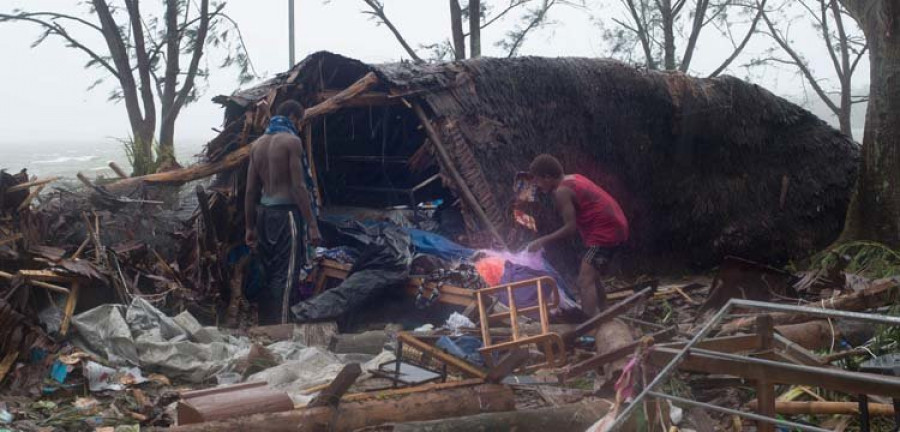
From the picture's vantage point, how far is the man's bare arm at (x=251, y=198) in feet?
24.3

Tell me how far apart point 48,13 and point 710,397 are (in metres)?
13.5

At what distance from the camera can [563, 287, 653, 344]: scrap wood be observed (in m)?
5.86

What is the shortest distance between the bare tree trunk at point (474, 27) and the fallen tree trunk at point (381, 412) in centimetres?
1427

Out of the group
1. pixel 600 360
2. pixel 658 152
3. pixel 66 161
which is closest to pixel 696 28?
pixel 658 152

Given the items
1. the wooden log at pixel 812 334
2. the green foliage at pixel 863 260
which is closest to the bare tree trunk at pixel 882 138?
the green foliage at pixel 863 260

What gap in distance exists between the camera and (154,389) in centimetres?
548

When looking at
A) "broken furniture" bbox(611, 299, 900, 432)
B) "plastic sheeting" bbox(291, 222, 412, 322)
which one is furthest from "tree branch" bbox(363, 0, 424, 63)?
"broken furniture" bbox(611, 299, 900, 432)

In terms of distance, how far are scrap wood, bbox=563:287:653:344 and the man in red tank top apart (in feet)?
2.55

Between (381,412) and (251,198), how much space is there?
388 centimetres

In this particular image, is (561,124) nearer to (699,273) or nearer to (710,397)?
(699,273)

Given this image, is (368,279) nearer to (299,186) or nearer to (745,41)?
(299,186)

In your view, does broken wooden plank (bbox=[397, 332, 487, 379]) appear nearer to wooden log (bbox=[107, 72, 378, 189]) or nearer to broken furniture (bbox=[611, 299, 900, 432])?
broken furniture (bbox=[611, 299, 900, 432])

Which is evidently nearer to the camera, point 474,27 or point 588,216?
point 588,216

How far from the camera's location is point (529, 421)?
163 inches
